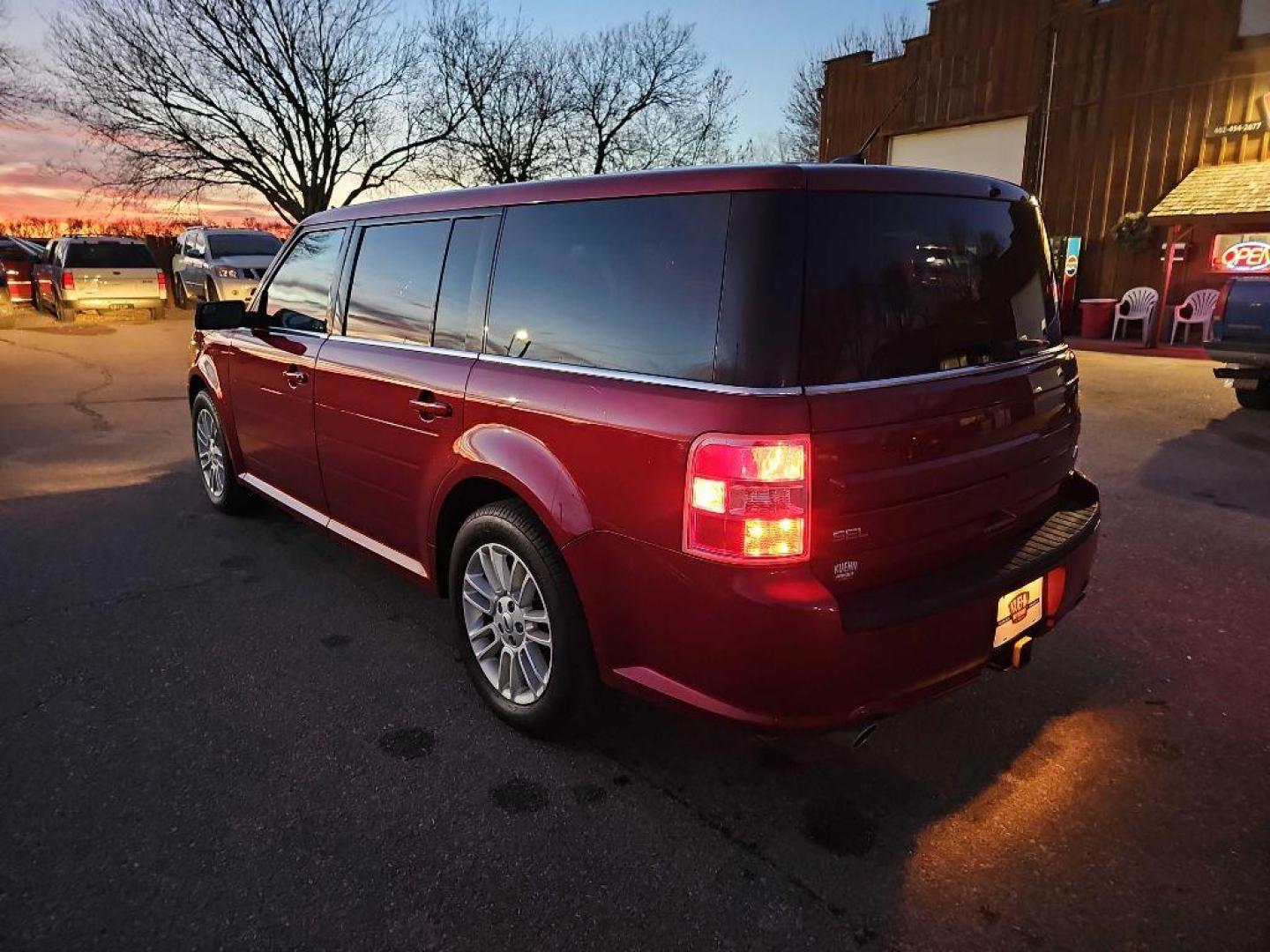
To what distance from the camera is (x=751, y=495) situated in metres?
2.12

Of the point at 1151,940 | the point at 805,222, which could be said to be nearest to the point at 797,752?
the point at 1151,940

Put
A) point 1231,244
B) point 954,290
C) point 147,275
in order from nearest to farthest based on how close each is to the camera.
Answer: point 954,290, point 1231,244, point 147,275

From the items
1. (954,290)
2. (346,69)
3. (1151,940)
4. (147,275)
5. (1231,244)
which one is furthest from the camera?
(346,69)

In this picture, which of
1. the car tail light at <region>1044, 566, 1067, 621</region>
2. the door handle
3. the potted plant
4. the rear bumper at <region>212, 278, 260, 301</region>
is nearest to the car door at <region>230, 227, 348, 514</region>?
the door handle

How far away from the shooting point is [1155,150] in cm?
1781

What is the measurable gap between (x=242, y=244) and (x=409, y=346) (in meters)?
17.7

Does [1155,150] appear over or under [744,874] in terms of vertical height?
over

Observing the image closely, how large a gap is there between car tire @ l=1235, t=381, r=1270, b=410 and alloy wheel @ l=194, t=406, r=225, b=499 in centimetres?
1054

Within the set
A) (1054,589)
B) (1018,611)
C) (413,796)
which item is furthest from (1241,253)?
(413,796)

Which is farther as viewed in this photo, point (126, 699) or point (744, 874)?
point (126, 699)

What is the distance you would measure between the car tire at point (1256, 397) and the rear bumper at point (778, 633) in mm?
9126

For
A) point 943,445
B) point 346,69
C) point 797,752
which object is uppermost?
point 346,69

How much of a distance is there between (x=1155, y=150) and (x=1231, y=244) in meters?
2.61

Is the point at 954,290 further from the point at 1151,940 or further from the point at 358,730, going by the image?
the point at 358,730
